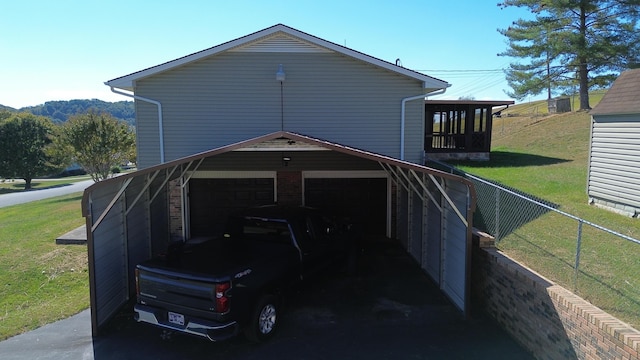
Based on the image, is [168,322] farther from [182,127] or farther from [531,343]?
[182,127]

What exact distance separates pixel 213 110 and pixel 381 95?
13.9 feet

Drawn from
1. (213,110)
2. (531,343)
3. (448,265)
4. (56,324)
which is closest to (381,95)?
(213,110)

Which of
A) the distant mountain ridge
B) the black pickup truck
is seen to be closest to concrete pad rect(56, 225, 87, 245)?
the black pickup truck

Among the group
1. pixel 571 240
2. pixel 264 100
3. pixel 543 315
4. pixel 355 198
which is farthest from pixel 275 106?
pixel 543 315

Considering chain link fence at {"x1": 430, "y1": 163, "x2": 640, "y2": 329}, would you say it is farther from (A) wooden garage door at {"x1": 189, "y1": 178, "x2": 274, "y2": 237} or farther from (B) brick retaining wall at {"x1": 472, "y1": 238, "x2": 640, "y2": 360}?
(A) wooden garage door at {"x1": 189, "y1": 178, "x2": 274, "y2": 237}

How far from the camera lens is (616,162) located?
402 inches

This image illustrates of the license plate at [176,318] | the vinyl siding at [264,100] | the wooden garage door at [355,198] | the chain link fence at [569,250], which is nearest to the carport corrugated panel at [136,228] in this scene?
the vinyl siding at [264,100]

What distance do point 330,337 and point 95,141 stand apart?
2163 centimetres

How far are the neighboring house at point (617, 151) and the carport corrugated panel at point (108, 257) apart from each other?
10764mm

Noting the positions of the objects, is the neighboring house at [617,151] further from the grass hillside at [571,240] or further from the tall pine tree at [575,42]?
the tall pine tree at [575,42]

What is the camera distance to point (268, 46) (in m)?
10.3

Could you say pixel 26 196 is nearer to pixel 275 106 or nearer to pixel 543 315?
pixel 275 106

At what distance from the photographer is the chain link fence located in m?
5.05

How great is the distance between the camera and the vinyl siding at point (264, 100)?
34.0 ft
